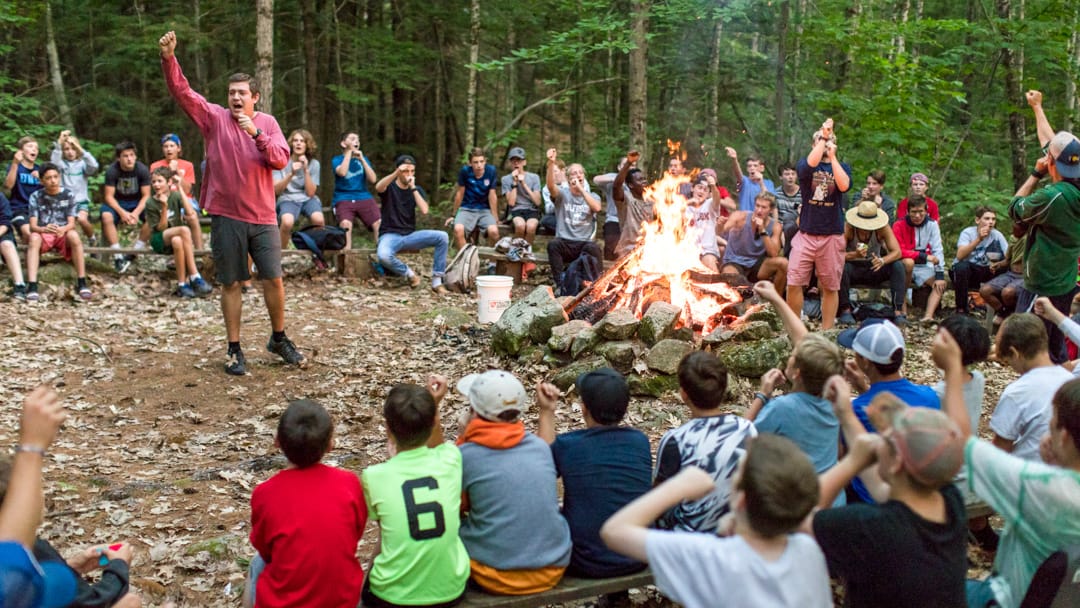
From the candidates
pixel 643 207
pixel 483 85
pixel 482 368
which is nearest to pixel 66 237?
pixel 482 368

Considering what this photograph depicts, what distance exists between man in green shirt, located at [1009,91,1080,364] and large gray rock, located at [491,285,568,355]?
12.1 ft

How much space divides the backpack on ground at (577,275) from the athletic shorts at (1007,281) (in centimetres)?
434

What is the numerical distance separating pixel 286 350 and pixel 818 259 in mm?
5033

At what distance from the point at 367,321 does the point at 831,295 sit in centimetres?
481

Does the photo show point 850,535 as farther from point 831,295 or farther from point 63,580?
point 831,295

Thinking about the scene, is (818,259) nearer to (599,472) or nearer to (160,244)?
(599,472)

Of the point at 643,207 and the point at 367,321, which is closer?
the point at 367,321

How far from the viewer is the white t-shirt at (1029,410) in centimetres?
375

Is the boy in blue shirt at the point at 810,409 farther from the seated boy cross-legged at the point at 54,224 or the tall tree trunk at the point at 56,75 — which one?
the tall tree trunk at the point at 56,75

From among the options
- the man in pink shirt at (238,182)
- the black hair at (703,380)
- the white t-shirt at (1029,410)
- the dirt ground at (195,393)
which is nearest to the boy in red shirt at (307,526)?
the dirt ground at (195,393)

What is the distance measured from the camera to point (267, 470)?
530 cm

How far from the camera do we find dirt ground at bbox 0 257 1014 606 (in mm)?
4430

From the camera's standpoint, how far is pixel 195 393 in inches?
264

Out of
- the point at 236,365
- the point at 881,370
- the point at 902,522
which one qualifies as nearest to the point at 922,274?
the point at 881,370
